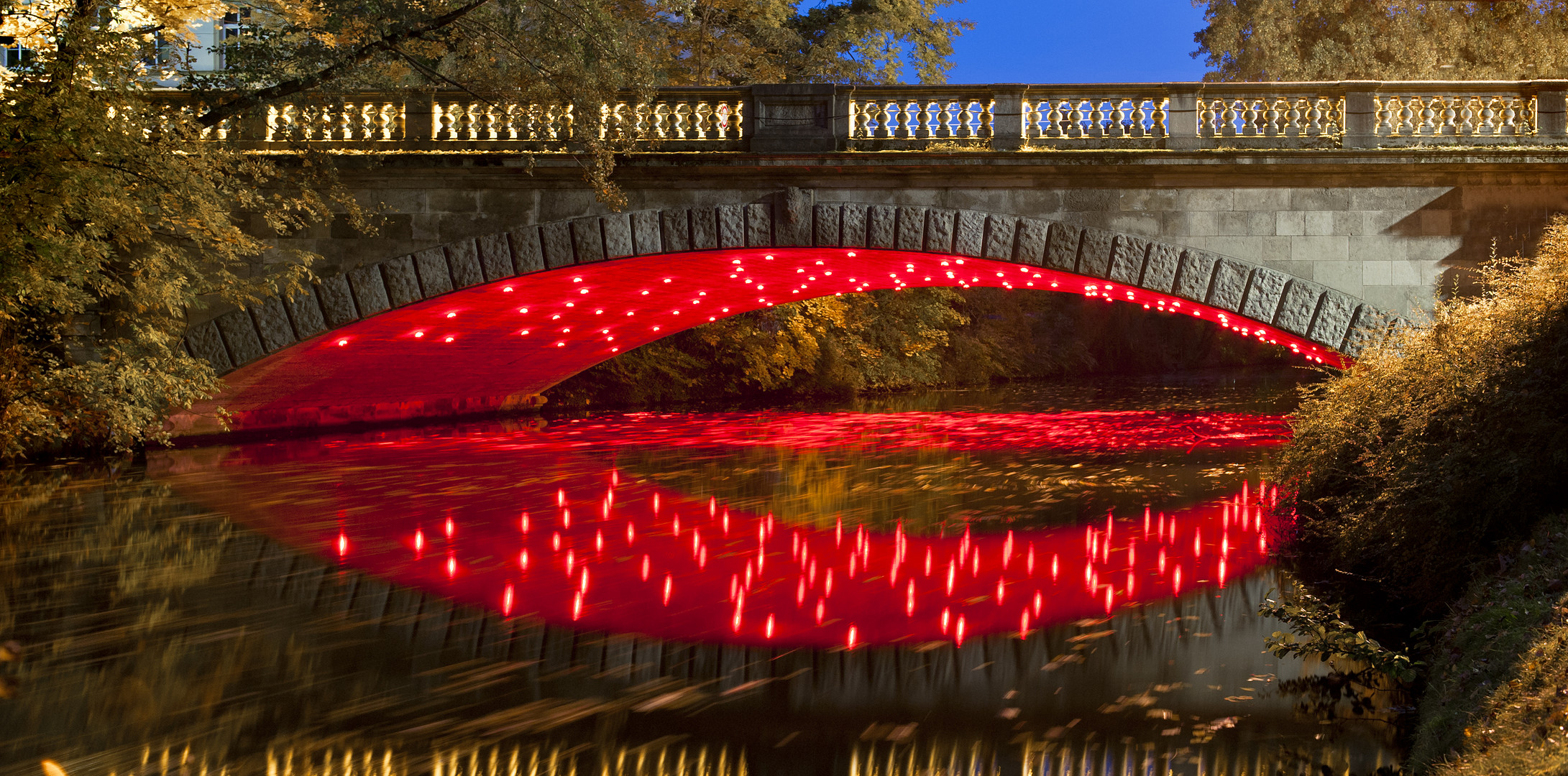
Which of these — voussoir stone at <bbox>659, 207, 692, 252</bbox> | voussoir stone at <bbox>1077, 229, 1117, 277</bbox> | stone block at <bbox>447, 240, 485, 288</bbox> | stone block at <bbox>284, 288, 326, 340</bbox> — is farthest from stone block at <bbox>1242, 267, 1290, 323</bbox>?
stone block at <bbox>284, 288, 326, 340</bbox>

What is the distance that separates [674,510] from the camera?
9.58 meters

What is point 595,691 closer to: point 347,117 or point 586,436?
point 347,117

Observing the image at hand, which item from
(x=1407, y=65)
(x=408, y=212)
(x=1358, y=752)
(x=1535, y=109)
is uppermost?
(x=1407, y=65)

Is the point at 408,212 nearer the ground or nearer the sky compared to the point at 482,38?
nearer the ground

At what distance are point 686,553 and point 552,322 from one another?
944 cm

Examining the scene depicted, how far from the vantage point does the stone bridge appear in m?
11.9

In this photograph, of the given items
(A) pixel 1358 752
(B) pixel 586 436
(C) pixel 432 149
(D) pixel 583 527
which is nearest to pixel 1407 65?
(B) pixel 586 436

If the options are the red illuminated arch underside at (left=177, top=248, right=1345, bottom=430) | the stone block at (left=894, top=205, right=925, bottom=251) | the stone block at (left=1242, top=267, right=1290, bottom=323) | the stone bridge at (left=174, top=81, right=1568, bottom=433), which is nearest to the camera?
the stone bridge at (left=174, top=81, right=1568, bottom=433)

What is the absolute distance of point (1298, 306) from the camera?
39.4 feet

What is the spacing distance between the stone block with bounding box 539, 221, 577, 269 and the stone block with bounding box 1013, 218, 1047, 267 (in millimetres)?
4945

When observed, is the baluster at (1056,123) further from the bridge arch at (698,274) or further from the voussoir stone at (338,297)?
the voussoir stone at (338,297)

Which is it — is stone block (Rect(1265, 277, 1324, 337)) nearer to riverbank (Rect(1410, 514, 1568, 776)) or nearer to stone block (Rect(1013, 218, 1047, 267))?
stone block (Rect(1013, 218, 1047, 267))

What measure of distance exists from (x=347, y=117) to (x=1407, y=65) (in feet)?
75.9

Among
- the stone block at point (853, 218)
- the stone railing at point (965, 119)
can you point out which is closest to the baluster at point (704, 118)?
the stone railing at point (965, 119)
